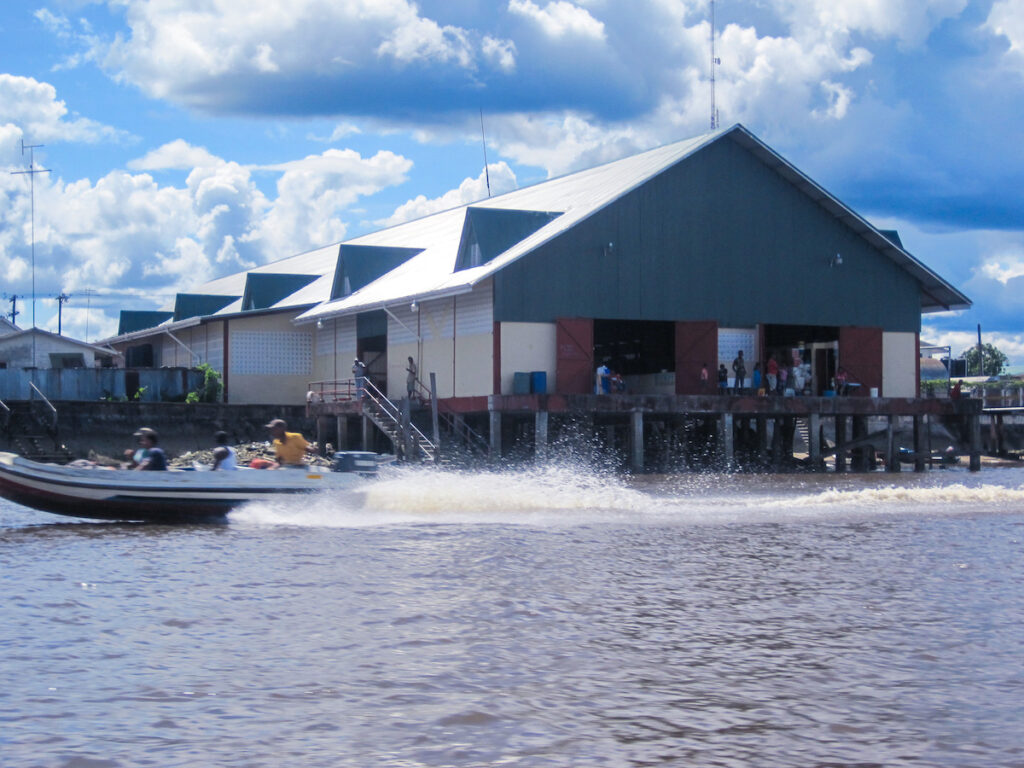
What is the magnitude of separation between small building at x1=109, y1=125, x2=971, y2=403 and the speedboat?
40.5ft

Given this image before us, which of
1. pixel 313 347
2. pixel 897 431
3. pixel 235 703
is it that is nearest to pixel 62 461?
pixel 313 347

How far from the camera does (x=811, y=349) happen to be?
120 ft

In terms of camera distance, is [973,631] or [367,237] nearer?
[973,631]

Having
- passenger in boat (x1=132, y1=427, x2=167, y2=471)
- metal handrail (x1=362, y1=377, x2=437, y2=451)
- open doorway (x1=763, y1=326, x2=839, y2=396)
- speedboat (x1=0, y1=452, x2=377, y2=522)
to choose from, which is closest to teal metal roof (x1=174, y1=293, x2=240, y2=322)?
metal handrail (x1=362, y1=377, x2=437, y2=451)

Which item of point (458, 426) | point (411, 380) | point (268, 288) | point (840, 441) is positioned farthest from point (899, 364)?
point (268, 288)

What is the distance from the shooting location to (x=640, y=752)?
6523 mm

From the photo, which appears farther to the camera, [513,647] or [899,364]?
[899,364]

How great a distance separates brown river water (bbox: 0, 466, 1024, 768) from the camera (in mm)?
6691

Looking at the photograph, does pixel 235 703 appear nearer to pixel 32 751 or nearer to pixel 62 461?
pixel 32 751

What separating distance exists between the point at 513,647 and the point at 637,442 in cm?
2173

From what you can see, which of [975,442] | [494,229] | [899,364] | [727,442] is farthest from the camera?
[975,442]

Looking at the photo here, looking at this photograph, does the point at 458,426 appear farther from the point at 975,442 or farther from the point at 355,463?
the point at 975,442

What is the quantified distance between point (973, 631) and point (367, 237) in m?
42.6

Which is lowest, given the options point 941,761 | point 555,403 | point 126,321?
point 941,761
